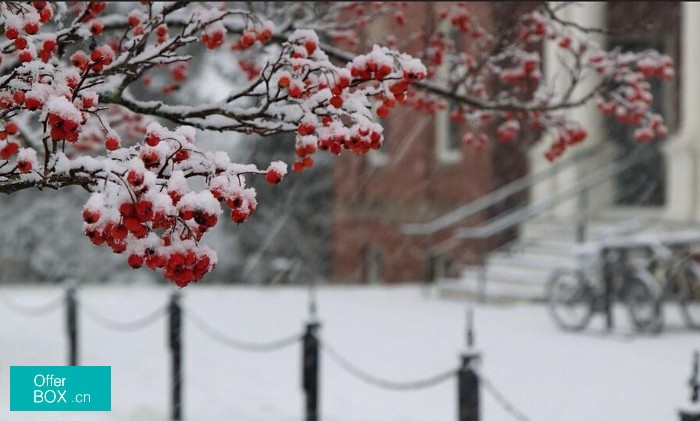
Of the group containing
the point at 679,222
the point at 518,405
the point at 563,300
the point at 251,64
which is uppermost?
the point at 251,64

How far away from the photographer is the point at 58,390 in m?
6.04

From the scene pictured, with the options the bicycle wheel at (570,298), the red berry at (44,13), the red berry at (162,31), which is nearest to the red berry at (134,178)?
the red berry at (44,13)

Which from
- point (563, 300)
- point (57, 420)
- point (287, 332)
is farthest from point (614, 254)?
point (57, 420)

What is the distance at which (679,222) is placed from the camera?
46.2 ft

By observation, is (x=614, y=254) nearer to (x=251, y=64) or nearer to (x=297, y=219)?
(x=251, y=64)

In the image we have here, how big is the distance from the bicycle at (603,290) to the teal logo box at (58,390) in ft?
22.1

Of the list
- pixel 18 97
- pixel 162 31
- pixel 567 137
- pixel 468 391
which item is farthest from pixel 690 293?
pixel 18 97

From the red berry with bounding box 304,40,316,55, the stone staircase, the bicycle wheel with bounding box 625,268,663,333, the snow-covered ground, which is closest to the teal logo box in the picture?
the snow-covered ground

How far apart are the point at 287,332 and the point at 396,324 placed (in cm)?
158

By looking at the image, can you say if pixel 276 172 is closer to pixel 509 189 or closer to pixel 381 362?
pixel 381 362

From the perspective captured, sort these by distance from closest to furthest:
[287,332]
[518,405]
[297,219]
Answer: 1. [518,405]
2. [287,332]
3. [297,219]

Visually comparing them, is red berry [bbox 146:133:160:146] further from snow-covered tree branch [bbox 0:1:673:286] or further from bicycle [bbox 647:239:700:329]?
bicycle [bbox 647:239:700:329]

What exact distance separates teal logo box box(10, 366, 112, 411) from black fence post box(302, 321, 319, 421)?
163 cm

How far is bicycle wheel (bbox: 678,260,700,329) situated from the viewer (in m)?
11.5
